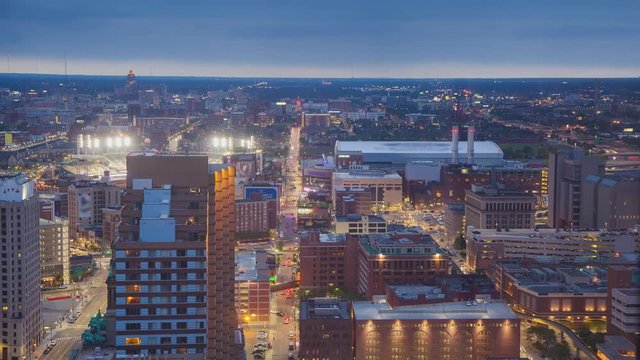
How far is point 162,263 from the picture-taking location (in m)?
5.06

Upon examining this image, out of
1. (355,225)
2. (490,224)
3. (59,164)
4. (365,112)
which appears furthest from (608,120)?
(365,112)

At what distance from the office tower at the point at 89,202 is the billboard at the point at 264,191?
1750 mm

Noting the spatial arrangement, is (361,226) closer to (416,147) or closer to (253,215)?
(253,215)

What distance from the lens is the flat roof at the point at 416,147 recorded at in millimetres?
20297

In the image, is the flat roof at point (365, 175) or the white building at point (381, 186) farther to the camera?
the flat roof at point (365, 175)

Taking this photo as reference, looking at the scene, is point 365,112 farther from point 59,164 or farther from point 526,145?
point 59,164

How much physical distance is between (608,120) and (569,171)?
954 millimetres

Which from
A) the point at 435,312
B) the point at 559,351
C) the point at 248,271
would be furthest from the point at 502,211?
the point at 435,312

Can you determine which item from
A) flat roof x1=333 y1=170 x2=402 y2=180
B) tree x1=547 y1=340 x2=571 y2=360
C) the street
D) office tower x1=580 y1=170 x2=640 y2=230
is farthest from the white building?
tree x1=547 y1=340 x2=571 y2=360

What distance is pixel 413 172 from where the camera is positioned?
17.7 m

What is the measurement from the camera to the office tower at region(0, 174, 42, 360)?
311 inches

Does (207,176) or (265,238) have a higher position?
(207,176)

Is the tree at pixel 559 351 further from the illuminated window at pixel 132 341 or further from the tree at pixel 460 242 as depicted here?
the tree at pixel 460 242

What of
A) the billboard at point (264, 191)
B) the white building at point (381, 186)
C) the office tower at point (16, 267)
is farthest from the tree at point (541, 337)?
the white building at point (381, 186)
